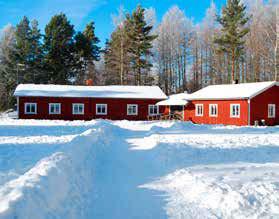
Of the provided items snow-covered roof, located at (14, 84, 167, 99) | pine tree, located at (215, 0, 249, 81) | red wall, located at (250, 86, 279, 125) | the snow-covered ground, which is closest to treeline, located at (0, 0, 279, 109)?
pine tree, located at (215, 0, 249, 81)

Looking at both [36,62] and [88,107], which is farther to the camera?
[36,62]

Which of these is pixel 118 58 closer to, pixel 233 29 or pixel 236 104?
pixel 233 29

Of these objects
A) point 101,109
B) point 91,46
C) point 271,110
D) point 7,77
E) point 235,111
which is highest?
point 91,46

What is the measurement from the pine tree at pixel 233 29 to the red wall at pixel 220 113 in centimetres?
1177

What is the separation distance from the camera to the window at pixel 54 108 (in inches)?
1131

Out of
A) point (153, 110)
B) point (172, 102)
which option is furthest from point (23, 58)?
point (172, 102)

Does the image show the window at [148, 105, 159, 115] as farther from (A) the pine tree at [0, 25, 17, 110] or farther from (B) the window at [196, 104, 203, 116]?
(A) the pine tree at [0, 25, 17, 110]

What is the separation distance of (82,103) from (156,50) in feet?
75.5

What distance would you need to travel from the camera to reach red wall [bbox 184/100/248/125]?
80.2 ft

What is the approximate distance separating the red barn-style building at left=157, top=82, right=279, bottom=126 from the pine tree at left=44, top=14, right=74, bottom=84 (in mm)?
19008

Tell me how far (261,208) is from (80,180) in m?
3.66

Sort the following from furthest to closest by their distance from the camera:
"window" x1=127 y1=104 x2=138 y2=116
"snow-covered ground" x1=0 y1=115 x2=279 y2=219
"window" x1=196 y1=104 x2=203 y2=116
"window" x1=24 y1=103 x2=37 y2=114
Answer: "window" x1=127 y1=104 x2=138 y2=116, "window" x1=24 y1=103 x2=37 y2=114, "window" x1=196 y1=104 x2=203 y2=116, "snow-covered ground" x1=0 y1=115 x2=279 y2=219

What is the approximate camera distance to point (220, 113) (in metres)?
26.2

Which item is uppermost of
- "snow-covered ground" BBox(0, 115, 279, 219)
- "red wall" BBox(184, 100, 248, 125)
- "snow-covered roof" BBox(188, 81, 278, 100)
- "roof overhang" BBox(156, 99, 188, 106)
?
"snow-covered roof" BBox(188, 81, 278, 100)
